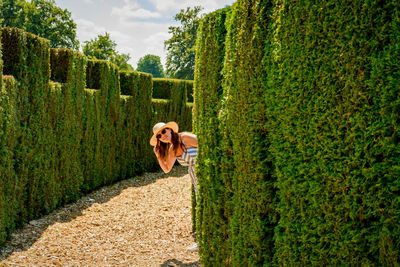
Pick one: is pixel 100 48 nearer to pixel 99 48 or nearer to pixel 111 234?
pixel 99 48

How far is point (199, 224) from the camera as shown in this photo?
454 centimetres

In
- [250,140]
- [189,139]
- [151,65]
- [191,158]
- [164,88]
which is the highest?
[151,65]

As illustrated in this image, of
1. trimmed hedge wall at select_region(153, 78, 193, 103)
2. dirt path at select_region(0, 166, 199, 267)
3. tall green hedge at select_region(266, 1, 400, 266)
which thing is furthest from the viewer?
trimmed hedge wall at select_region(153, 78, 193, 103)

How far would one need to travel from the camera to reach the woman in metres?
5.54

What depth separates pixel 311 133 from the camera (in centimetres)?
218

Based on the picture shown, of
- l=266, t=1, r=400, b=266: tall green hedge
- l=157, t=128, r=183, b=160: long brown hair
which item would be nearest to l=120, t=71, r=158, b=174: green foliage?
l=157, t=128, r=183, b=160: long brown hair

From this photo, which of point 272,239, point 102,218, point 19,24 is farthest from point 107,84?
point 19,24

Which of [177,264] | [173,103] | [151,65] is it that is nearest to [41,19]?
[173,103]

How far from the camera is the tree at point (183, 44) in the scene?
43406mm

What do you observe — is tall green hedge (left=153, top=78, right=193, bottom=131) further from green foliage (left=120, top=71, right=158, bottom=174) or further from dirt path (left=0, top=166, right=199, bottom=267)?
dirt path (left=0, top=166, right=199, bottom=267)

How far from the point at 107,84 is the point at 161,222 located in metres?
5.28

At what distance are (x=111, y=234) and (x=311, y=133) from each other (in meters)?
5.67

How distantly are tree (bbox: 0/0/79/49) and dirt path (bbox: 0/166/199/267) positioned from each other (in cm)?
3060

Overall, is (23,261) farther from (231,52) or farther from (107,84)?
(107,84)
